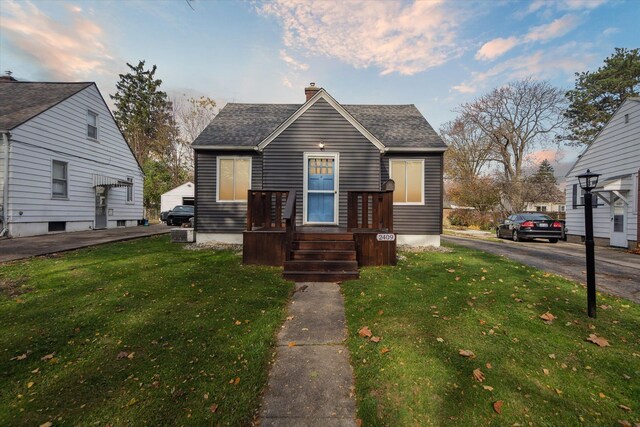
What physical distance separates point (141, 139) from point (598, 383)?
42027mm

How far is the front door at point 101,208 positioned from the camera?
48.1 feet

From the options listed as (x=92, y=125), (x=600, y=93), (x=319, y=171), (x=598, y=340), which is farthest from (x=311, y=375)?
(x=600, y=93)

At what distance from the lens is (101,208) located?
49.3 ft

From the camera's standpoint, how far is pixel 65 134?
41.3 ft

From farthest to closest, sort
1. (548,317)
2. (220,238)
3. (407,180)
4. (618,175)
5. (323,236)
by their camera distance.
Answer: (618,175)
(407,180)
(220,238)
(323,236)
(548,317)

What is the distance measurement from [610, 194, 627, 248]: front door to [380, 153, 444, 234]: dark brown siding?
7.92 metres

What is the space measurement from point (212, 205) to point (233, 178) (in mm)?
1220

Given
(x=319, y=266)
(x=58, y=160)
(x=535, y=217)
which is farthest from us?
(x=535, y=217)

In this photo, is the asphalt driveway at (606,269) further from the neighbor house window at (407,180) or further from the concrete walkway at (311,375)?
the concrete walkway at (311,375)

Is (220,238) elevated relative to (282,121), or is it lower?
lower

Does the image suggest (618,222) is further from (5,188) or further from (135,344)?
(5,188)

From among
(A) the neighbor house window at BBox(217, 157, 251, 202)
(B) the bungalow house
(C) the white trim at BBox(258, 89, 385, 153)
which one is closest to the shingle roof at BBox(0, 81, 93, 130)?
(B) the bungalow house

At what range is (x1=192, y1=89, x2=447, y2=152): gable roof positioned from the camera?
9.42 meters

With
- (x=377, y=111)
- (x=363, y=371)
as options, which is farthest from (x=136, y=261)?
(x=377, y=111)
